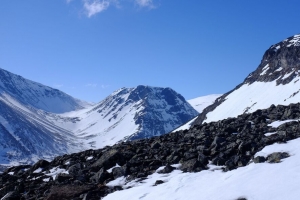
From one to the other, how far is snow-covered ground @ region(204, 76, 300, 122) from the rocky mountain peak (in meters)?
3.63

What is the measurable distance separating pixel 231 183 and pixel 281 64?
399 feet

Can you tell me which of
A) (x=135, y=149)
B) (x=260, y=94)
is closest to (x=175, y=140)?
(x=135, y=149)

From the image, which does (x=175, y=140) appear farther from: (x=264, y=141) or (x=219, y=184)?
(x=219, y=184)

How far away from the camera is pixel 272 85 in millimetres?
105125

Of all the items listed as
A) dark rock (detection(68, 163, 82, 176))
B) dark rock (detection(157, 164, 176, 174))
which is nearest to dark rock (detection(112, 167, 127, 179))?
dark rock (detection(157, 164, 176, 174))

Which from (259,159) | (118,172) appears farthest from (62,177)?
(259,159)

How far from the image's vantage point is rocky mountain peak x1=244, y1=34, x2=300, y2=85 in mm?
104369

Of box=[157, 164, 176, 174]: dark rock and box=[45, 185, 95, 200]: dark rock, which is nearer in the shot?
box=[45, 185, 95, 200]: dark rock

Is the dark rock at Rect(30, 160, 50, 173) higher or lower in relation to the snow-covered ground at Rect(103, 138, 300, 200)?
higher

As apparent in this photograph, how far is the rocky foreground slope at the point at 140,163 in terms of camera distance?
18.2 m

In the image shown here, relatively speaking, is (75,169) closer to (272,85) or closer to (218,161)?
(218,161)

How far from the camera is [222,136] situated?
2477cm

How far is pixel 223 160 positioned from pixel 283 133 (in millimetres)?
5238

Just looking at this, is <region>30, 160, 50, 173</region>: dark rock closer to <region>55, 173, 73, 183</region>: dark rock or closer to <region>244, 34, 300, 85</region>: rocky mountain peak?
<region>55, 173, 73, 183</region>: dark rock
